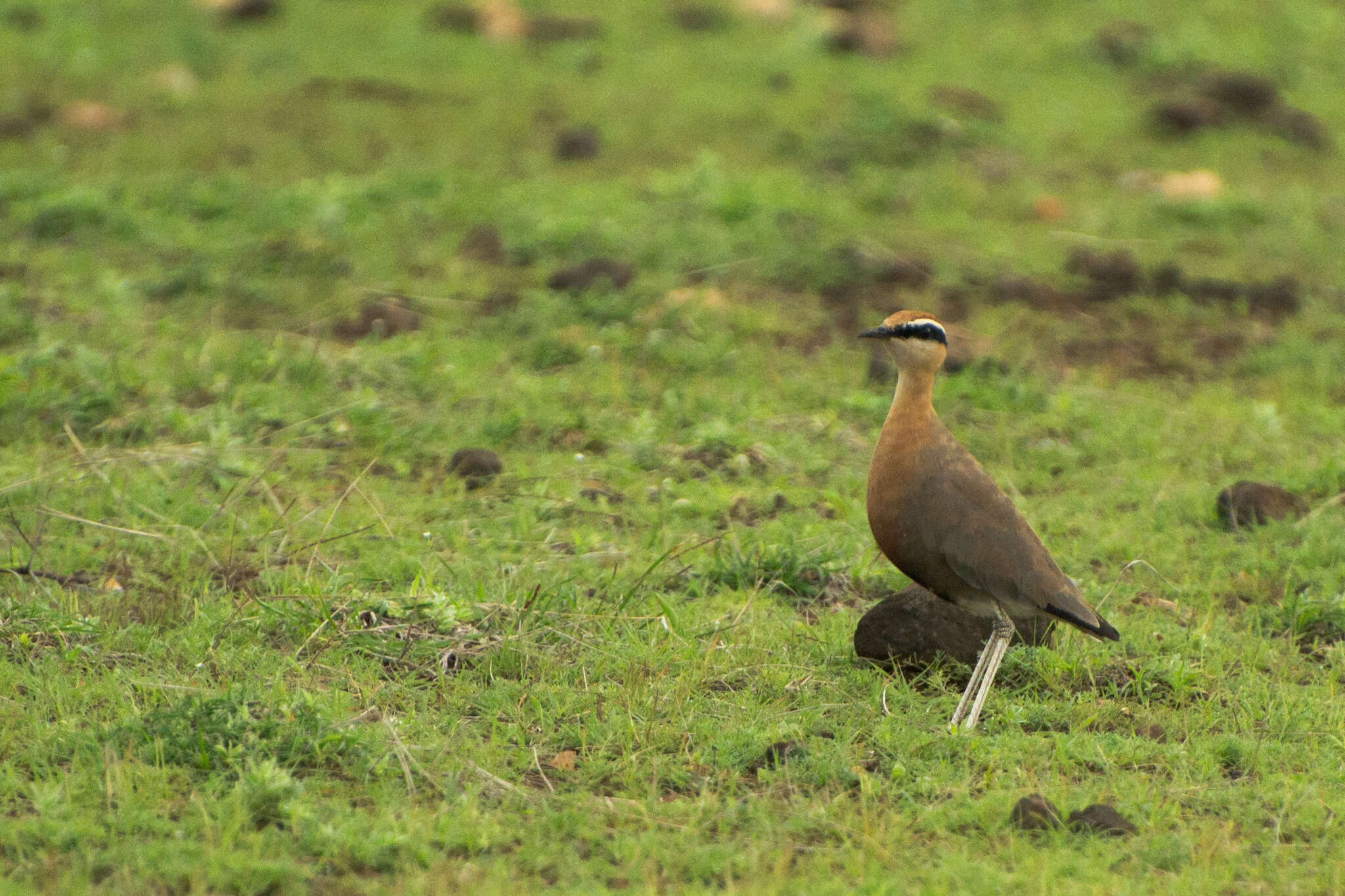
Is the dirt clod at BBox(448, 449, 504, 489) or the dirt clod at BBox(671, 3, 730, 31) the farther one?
the dirt clod at BBox(671, 3, 730, 31)

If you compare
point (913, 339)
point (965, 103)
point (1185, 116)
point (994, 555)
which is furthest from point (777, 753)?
point (1185, 116)

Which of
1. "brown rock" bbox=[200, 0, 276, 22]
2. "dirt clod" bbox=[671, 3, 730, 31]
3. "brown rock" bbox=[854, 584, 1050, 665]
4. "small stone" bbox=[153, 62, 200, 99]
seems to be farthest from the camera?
"dirt clod" bbox=[671, 3, 730, 31]

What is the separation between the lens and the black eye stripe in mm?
5121

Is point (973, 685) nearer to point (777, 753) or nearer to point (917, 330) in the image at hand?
point (777, 753)

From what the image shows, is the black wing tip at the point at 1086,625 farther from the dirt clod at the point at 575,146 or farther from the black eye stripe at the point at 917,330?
the dirt clod at the point at 575,146

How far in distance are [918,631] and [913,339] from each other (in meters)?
0.98

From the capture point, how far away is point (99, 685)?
466 cm

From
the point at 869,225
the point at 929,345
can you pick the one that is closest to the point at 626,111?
the point at 869,225

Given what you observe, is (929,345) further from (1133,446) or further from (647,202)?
(647,202)

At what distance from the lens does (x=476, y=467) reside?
6.60 m

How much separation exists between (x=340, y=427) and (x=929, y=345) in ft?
9.74

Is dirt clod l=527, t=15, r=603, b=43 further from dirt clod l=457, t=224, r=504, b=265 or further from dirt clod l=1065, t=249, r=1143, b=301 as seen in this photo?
dirt clod l=1065, t=249, r=1143, b=301

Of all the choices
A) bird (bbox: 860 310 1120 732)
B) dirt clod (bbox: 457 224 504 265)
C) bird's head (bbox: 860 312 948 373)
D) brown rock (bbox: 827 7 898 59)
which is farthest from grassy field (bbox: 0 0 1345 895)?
bird's head (bbox: 860 312 948 373)

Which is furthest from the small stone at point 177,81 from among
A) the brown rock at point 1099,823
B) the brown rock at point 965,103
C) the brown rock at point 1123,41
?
the brown rock at point 1099,823
